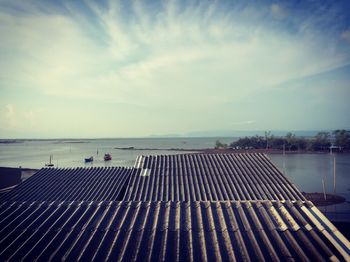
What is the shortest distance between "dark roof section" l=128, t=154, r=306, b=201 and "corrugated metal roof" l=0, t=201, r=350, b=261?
4.21 metres

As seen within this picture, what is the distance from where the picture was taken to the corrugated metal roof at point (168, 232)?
16.5 feet

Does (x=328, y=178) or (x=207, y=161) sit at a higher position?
(x=207, y=161)

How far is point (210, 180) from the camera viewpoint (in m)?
Result: 12.3

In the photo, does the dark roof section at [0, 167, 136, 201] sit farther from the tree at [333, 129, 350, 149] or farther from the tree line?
the tree at [333, 129, 350, 149]

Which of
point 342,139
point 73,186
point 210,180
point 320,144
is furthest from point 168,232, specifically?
point 342,139

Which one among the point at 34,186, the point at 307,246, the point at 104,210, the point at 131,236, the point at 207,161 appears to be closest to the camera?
the point at 307,246

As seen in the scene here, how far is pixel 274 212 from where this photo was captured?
6.39 meters

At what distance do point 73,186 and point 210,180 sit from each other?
711 centimetres

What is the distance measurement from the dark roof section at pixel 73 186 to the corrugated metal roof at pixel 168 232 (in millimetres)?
4836

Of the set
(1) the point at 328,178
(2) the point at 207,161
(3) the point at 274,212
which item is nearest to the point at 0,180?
(2) the point at 207,161

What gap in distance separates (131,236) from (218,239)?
6.43 ft

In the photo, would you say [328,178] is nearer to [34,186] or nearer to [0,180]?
[34,186]

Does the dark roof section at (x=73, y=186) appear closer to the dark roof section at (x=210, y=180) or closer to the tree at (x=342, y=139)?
the dark roof section at (x=210, y=180)

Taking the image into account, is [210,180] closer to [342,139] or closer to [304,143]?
[304,143]
